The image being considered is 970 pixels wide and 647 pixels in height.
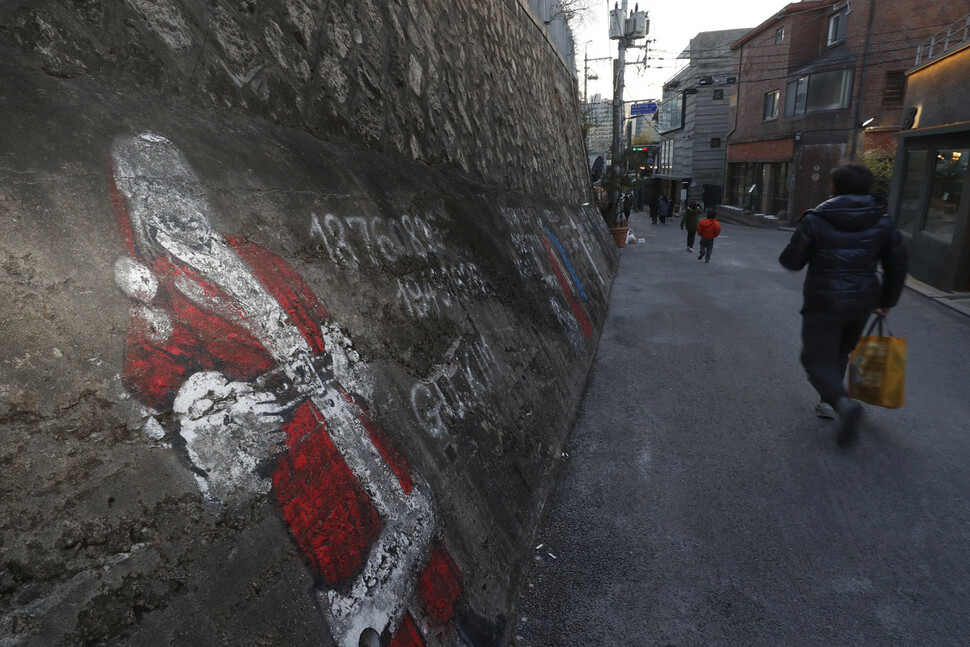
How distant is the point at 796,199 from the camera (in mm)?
26500

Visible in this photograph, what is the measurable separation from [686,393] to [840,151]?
26.0m

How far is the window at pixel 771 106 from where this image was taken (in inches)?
Answer: 1151

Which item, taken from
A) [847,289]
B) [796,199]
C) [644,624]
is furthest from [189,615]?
[796,199]

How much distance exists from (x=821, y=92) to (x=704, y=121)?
1411 centimetres

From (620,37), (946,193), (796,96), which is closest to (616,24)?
(620,37)

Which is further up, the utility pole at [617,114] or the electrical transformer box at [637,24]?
the electrical transformer box at [637,24]

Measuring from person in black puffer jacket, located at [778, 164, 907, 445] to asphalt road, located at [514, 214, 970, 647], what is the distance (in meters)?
0.59

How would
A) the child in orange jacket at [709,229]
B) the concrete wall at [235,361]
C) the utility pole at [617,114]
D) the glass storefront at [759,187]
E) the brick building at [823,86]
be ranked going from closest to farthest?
the concrete wall at [235,361]
the child in orange jacket at [709,229]
the utility pole at [617,114]
the brick building at [823,86]
the glass storefront at [759,187]

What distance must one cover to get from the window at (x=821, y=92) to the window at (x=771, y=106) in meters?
1.41

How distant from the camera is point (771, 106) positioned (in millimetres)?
29781

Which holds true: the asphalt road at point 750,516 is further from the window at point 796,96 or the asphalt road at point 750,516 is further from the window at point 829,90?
the window at point 796,96

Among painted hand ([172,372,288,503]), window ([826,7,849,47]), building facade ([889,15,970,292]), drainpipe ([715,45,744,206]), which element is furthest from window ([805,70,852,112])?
painted hand ([172,372,288,503])

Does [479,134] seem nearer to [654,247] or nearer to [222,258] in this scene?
[222,258]

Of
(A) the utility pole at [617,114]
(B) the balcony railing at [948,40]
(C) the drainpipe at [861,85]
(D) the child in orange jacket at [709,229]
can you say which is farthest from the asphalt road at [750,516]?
(C) the drainpipe at [861,85]
